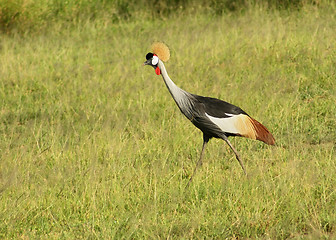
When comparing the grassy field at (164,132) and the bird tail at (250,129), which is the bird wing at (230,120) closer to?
the bird tail at (250,129)

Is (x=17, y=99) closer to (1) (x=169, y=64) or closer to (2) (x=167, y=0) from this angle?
(1) (x=169, y=64)

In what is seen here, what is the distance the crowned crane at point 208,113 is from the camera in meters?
4.46

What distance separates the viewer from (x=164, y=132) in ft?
18.7

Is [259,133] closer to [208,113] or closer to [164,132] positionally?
[208,113]

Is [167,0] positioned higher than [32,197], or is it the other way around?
[167,0]

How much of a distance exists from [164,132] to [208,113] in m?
1.27

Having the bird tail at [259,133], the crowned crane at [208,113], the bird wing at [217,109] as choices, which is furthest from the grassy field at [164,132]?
the bird wing at [217,109]

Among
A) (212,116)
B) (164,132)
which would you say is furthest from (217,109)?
(164,132)

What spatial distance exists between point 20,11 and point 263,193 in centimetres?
724

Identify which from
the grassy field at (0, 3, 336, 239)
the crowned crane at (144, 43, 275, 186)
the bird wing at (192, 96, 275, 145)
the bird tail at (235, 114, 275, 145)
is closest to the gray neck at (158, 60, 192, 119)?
the crowned crane at (144, 43, 275, 186)

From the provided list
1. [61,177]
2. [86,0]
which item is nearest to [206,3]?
[86,0]

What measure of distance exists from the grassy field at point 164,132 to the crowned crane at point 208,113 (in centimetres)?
32

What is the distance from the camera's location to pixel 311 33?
8281mm

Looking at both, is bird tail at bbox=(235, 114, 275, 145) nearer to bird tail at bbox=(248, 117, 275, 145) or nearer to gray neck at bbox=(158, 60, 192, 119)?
bird tail at bbox=(248, 117, 275, 145)
